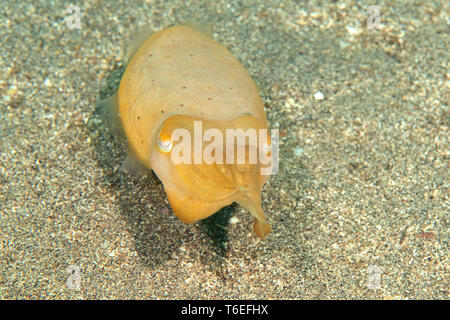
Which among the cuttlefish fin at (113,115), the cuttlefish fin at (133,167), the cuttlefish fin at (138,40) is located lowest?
the cuttlefish fin at (133,167)

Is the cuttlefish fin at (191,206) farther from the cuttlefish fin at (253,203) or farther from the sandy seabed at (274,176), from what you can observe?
the sandy seabed at (274,176)

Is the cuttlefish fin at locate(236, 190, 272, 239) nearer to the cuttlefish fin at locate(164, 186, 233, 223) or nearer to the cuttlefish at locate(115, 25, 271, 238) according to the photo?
the cuttlefish at locate(115, 25, 271, 238)

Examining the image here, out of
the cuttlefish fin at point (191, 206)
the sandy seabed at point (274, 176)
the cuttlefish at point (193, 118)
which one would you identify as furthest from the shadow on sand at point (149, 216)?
the cuttlefish fin at point (191, 206)

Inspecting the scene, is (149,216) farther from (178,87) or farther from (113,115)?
(178,87)

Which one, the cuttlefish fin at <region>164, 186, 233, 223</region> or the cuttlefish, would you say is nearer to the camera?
the cuttlefish

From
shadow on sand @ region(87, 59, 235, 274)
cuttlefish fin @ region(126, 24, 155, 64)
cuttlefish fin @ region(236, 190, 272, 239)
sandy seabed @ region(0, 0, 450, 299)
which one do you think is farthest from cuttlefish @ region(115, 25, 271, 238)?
sandy seabed @ region(0, 0, 450, 299)

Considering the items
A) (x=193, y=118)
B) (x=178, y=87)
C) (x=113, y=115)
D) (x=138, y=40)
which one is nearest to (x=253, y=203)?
(x=193, y=118)

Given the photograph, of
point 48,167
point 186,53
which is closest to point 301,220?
point 186,53
